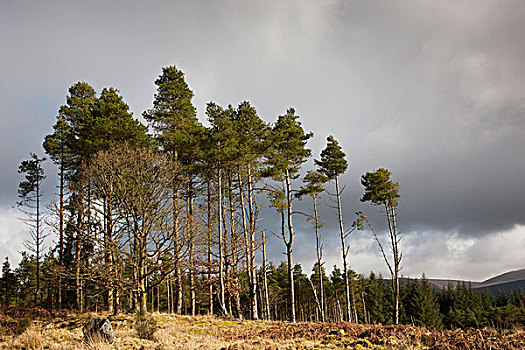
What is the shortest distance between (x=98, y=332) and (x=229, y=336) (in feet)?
17.5

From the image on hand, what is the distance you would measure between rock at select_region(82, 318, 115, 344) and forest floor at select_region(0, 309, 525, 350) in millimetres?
301

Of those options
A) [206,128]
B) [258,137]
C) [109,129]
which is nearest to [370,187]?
[258,137]

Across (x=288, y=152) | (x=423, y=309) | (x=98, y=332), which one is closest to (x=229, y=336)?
(x=98, y=332)

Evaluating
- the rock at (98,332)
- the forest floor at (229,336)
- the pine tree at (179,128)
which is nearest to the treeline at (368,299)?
the pine tree at (179,128)

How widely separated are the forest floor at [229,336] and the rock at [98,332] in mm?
301

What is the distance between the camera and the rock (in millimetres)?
12249

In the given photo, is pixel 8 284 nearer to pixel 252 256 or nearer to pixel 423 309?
pixel 252 256

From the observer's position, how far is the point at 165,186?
19.6 metres

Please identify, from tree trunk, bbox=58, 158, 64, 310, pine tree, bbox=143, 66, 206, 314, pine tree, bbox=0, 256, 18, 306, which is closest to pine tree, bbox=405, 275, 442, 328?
pine tree, bbox=143, 66, 206, 314

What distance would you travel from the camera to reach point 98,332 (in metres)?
12.4

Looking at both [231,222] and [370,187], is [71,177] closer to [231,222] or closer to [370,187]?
[231,222]

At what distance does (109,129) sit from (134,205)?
587cm

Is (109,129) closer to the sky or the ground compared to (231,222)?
closer to the sky

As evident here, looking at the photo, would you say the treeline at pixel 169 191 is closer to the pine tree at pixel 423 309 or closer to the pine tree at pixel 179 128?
the pine tree at pixel 179 128
